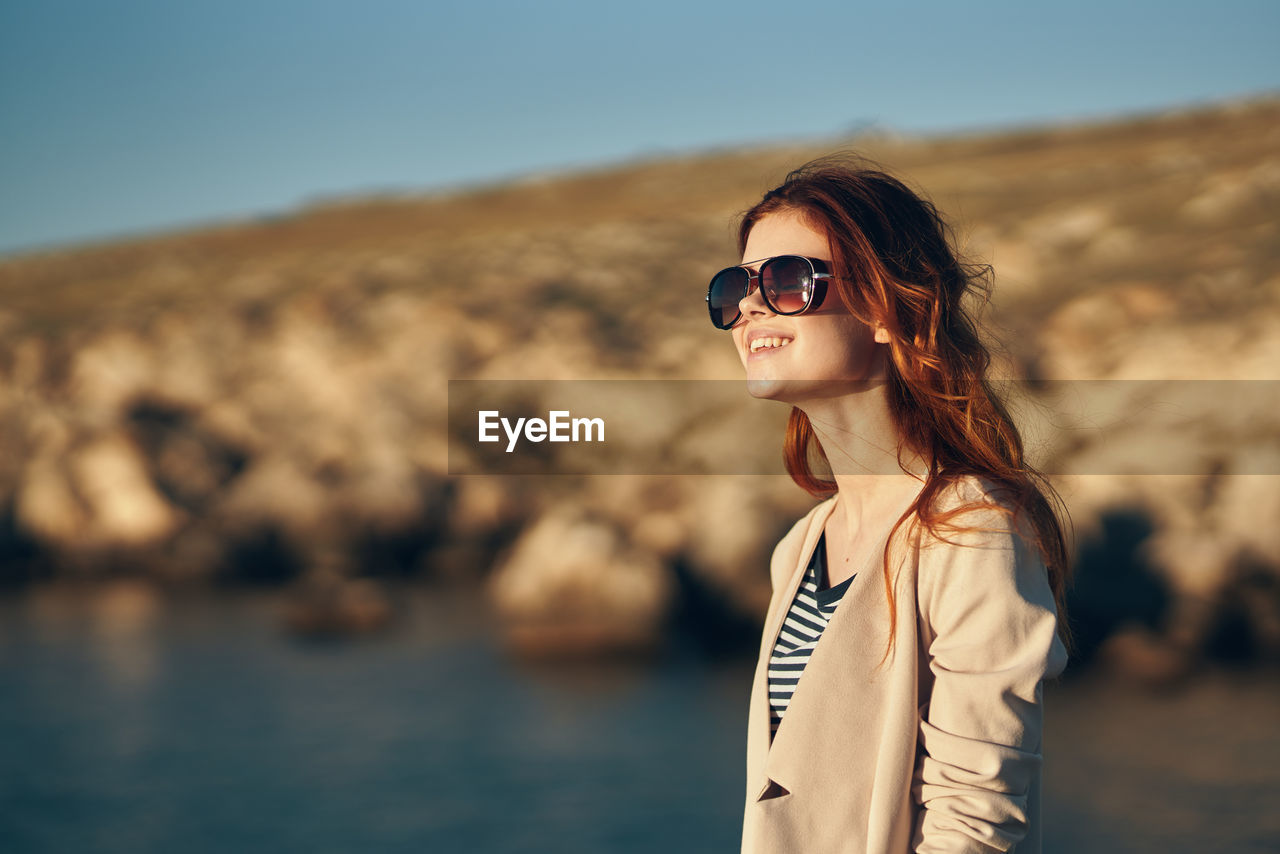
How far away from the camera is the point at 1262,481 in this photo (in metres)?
13.5

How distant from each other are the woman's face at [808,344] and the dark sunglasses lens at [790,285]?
0.02 meters

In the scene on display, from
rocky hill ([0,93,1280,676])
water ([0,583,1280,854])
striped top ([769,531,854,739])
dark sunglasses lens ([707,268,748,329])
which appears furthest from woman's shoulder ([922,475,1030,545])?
water ([0,583,1280,854])

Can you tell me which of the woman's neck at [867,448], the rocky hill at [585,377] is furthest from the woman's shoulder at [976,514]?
the rocky hill at [585,377]

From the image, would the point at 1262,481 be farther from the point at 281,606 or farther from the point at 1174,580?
the point at 281,606

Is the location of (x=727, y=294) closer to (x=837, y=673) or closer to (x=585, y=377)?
(x=837, y=673)

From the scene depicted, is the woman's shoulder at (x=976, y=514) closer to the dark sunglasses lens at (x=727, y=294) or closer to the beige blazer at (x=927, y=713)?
the beige blazer at (x=927, y=713)

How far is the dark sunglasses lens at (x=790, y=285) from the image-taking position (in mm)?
2135

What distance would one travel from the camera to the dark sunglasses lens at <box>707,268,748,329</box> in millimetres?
2299

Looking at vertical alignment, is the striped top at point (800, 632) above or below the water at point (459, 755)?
above

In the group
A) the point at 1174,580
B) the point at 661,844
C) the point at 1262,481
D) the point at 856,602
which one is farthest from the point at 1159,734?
the point at 856,602

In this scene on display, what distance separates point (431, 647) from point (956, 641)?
47.3 ft

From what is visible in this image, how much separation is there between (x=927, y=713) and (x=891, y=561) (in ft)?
0.82

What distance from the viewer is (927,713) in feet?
6.60

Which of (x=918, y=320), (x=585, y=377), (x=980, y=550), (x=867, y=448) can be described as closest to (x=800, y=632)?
(x=867, y=448)
